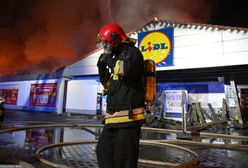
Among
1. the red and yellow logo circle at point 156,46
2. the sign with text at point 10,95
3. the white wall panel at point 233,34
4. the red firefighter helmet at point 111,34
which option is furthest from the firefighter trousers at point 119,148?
the sign with text at point 10,95

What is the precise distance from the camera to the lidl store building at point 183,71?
10961 millimetres

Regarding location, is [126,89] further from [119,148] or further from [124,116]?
[119,148]

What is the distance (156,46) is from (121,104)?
422 inches

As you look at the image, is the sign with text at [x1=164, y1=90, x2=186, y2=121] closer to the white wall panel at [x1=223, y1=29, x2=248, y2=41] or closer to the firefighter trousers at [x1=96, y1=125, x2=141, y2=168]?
the white wall panel at [x1=223, y1=29, x2=248, y2=41]

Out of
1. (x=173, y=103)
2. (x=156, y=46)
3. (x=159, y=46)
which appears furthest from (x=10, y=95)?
(x=173, y=103)

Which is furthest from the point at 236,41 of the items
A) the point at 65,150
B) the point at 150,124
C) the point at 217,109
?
the point at 65,150

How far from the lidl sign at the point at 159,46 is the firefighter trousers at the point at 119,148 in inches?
407

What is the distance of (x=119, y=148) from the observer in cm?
205

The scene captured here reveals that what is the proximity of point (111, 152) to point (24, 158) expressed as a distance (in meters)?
2.57

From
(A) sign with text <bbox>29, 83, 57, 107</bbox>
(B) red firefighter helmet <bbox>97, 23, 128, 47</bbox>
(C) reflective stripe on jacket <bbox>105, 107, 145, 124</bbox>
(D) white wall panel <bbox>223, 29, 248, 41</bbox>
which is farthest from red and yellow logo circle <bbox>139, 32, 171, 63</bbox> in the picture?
(C) reflective stripe on jacket <bbox>105, 107, 145, 124</bbox>

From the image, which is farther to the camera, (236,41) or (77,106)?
(77,106)

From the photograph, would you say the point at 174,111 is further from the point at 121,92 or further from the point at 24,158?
the point at 121,92

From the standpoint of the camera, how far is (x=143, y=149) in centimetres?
514

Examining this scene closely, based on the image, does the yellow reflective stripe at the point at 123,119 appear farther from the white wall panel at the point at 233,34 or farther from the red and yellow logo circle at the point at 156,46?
the red and yellow logo circle at the point at 156,46
